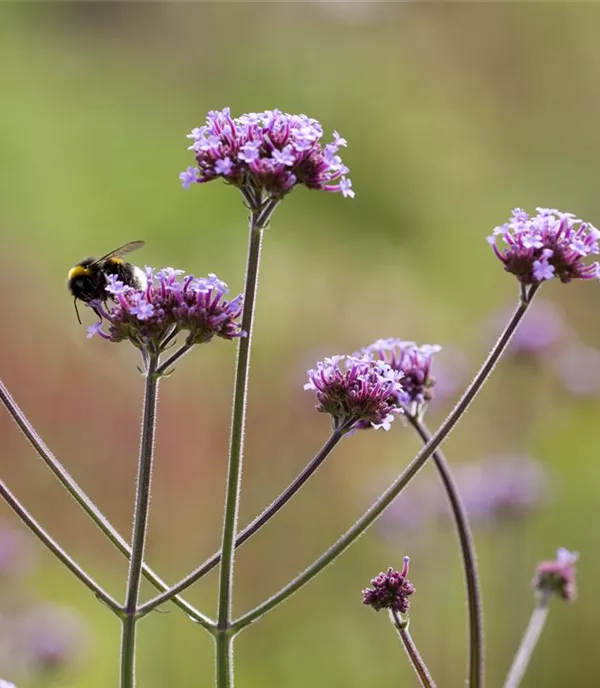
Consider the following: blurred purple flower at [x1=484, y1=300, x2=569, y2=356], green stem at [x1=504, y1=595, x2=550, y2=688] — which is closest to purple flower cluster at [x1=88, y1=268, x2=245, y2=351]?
green stem at [x1=504, y1=595, x2=550, y2=688]

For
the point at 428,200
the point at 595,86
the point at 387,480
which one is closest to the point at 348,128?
the point at 428,200

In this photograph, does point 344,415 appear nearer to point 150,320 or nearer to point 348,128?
point 150,320

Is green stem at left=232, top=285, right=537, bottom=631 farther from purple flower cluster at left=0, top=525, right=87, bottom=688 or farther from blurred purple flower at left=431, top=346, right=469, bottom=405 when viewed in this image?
blurred purple flower at left=431, top=346, right=469, bottom=405

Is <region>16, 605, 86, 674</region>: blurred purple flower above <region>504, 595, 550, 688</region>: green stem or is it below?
above

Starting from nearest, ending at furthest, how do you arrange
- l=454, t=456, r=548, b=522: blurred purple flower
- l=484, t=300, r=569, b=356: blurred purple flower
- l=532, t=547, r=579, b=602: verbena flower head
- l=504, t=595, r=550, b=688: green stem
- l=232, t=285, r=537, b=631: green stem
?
l=232, t=285, r=537, b=631: green stem, l=504, t=595, r=550, b=688: green stem, l=532, t=547, r=579, b=602: verbena flower head, l=454, t=456, r=548, b=522: blurred purple flower, l=484, t=300, r=569, b=356: blurred purple flower

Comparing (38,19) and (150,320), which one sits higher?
(38,19)

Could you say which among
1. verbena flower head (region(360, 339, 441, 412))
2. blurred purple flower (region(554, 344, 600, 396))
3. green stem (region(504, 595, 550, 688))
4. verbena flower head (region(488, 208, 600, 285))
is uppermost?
blurred purple flower (region(554, 344, 600, 396))

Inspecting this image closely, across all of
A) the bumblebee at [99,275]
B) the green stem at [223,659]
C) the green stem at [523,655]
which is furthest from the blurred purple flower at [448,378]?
the green stem at [223,659]

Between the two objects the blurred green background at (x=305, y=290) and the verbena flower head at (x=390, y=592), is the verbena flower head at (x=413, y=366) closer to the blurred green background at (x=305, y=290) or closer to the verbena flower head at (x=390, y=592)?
the verbena flower head at (x=390, y=592)
